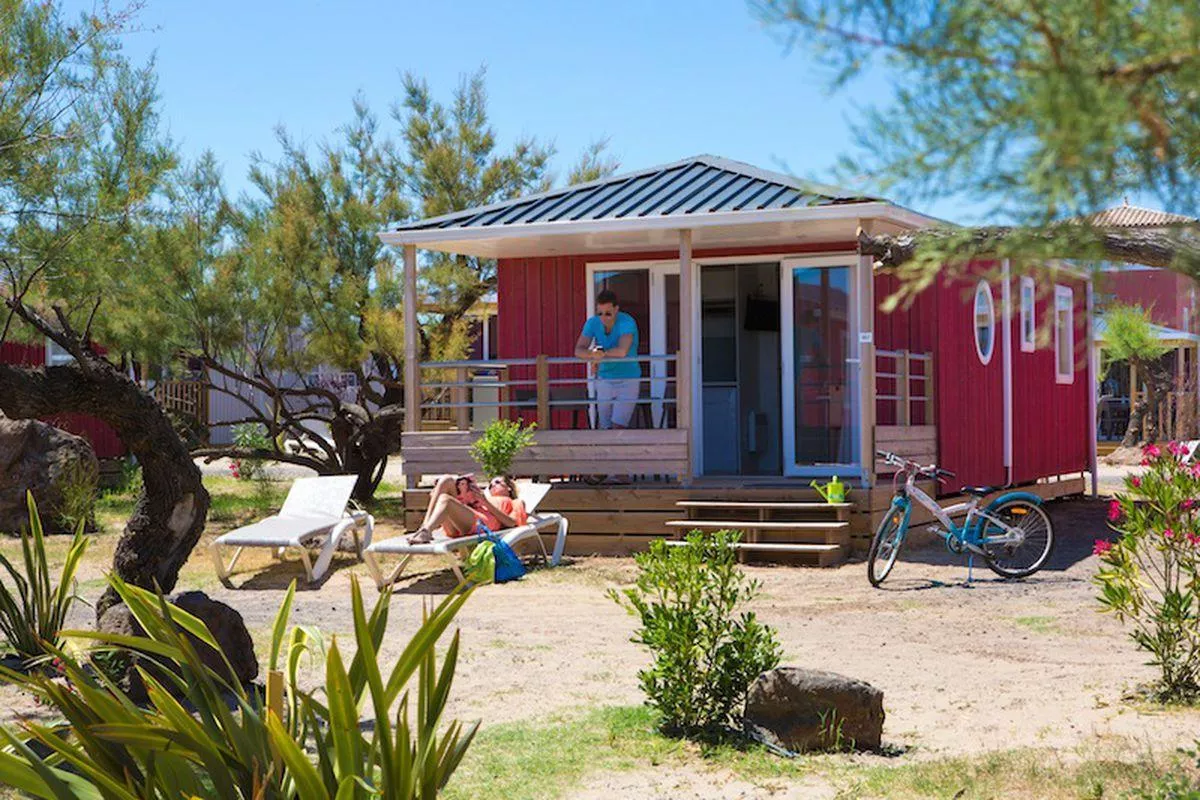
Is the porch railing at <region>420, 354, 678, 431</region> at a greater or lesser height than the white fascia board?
lesser

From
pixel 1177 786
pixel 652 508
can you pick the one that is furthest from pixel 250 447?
pixel 1177 786

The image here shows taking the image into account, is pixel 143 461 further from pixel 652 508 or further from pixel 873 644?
pixel 652 508

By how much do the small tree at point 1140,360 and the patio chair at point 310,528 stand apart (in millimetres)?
16369

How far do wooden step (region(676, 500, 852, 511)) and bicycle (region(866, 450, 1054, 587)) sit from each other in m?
1.08

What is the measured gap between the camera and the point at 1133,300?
2875 centimetres

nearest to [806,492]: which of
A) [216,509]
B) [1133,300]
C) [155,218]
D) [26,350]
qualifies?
[155,218]

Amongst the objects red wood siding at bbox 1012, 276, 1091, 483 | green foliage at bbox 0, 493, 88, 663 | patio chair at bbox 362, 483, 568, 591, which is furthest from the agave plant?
red wood siding at bbox 1012, 276, 1091, 483

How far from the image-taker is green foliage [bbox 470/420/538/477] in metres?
12.4

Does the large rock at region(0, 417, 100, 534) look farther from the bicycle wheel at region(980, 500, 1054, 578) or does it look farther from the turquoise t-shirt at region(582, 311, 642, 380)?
the bicycle wheel at region(980, 500, 1054, 578)

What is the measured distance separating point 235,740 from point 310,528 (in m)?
7.81

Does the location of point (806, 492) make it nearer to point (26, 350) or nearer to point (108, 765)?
point (108, 765)

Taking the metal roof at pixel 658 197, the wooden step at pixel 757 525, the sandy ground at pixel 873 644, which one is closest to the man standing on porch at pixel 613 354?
the metal roof at pixel 658 197

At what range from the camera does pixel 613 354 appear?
12.6 meters

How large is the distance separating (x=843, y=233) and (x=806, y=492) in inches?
95.0
